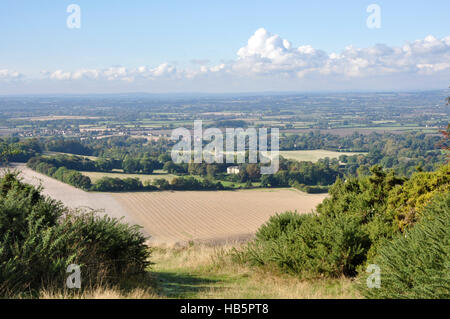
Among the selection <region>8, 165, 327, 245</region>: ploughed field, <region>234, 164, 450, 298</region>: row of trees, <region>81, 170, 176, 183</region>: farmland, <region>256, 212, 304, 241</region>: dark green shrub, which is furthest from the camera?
<region>81, 170, 176, 183</region>: farmland

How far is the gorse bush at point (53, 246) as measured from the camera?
18.8 ft

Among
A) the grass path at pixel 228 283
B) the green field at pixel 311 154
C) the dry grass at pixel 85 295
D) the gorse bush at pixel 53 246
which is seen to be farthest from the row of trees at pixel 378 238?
the green field at pixel 311 154

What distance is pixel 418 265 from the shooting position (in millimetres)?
5348

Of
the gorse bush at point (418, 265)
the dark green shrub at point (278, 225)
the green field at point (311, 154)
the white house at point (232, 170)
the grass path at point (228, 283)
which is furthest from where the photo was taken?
the green field at point (311, 154)

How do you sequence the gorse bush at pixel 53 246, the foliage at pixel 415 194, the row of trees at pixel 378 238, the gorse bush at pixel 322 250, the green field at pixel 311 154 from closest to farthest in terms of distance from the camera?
the row of trees at pixel 378 238
the gorse bush at pixel 53 246
the gorse bush at pixel 322 250
the foliage at pixel 415 194
the green field at pixel 311 154

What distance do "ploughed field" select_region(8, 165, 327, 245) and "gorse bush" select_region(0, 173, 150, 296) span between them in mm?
20561

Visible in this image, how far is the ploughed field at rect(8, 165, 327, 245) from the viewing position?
31.8 meters

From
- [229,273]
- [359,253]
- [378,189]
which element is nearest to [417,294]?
[359,253]

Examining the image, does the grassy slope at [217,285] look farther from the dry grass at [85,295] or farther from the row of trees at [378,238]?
the row of trees at [378,238]

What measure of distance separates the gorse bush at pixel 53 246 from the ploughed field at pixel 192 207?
2056 cm

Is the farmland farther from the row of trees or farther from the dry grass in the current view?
the dry grass

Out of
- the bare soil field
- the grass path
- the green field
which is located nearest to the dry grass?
the grass path

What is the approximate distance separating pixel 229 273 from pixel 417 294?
4348 mm

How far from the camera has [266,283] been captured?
7547 mm
